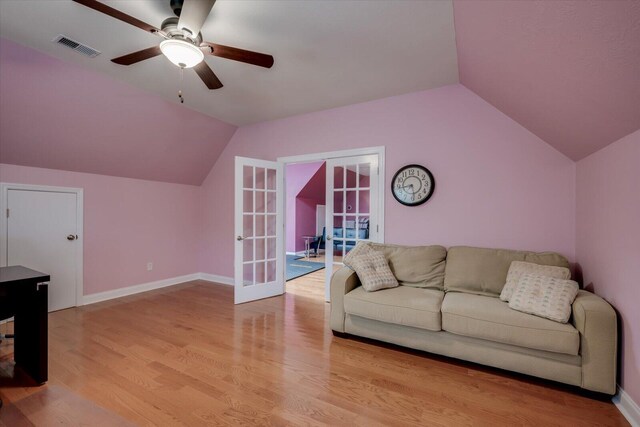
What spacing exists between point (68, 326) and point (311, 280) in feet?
10.5

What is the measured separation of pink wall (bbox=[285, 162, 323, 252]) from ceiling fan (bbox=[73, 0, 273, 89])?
5.17m

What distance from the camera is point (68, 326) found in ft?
9.48

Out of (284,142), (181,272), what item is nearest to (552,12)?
(284,142)

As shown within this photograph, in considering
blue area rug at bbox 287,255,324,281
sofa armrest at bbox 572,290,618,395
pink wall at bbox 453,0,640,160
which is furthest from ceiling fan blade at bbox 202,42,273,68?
blue area rug at bbox 287,255,324,281

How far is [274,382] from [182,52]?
2327 mm

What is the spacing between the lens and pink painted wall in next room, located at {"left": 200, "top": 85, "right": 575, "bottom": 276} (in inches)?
104

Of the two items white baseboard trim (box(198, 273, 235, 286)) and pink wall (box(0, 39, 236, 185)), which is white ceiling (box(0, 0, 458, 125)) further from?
white baseboard trim (box(198, 273, 235, 286))

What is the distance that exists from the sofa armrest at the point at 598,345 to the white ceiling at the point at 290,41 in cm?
222

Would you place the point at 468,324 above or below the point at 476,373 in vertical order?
above

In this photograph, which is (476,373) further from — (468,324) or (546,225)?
(546,225)

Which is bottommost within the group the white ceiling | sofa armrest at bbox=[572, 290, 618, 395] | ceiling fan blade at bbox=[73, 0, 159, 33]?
sofa armrest at bbox=[572, 290, 618, 395]

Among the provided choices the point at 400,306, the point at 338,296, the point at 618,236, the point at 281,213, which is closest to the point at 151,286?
the point at 281,213

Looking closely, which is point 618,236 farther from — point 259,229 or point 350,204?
point 259,229

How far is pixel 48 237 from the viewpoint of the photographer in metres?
3.27
